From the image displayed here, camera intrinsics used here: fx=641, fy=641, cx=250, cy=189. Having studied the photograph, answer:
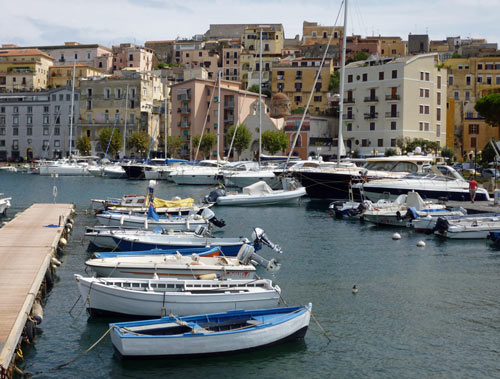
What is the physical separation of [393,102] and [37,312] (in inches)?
3008

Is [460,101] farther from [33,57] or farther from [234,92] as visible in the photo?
[33,57]

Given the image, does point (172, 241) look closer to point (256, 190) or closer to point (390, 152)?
point (256, 190)

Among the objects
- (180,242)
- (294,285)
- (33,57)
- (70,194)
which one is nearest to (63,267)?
(180,242)

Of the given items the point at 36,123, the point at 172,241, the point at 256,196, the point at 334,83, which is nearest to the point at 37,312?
the point at 172,241

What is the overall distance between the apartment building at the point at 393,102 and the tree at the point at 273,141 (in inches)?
379

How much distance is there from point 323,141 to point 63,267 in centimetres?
7453

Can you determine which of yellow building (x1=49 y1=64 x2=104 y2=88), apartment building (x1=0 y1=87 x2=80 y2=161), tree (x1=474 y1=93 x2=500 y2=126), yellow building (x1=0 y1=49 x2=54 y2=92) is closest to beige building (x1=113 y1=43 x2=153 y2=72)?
yellow building (x1=49 y1=64 x2=104 y2=88)

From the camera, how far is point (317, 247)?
3167 centimetres

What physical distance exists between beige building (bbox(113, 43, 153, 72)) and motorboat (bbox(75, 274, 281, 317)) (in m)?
120

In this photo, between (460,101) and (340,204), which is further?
(460,101)

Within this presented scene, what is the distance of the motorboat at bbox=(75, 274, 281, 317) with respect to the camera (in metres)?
17.9

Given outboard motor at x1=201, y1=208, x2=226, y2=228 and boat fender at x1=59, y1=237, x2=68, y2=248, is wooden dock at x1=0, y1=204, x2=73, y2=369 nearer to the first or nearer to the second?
boat fender at x1=59, y1=237, x2=68, y2=248

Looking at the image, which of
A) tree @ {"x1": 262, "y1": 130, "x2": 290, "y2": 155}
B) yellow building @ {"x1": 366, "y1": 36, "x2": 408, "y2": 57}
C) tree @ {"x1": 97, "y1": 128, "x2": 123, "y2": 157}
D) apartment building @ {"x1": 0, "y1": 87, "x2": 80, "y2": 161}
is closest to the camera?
tree @ {"x1": 262, "y1": 130, "x2": 290, "y2": 155}

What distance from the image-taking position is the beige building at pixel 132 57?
138m
